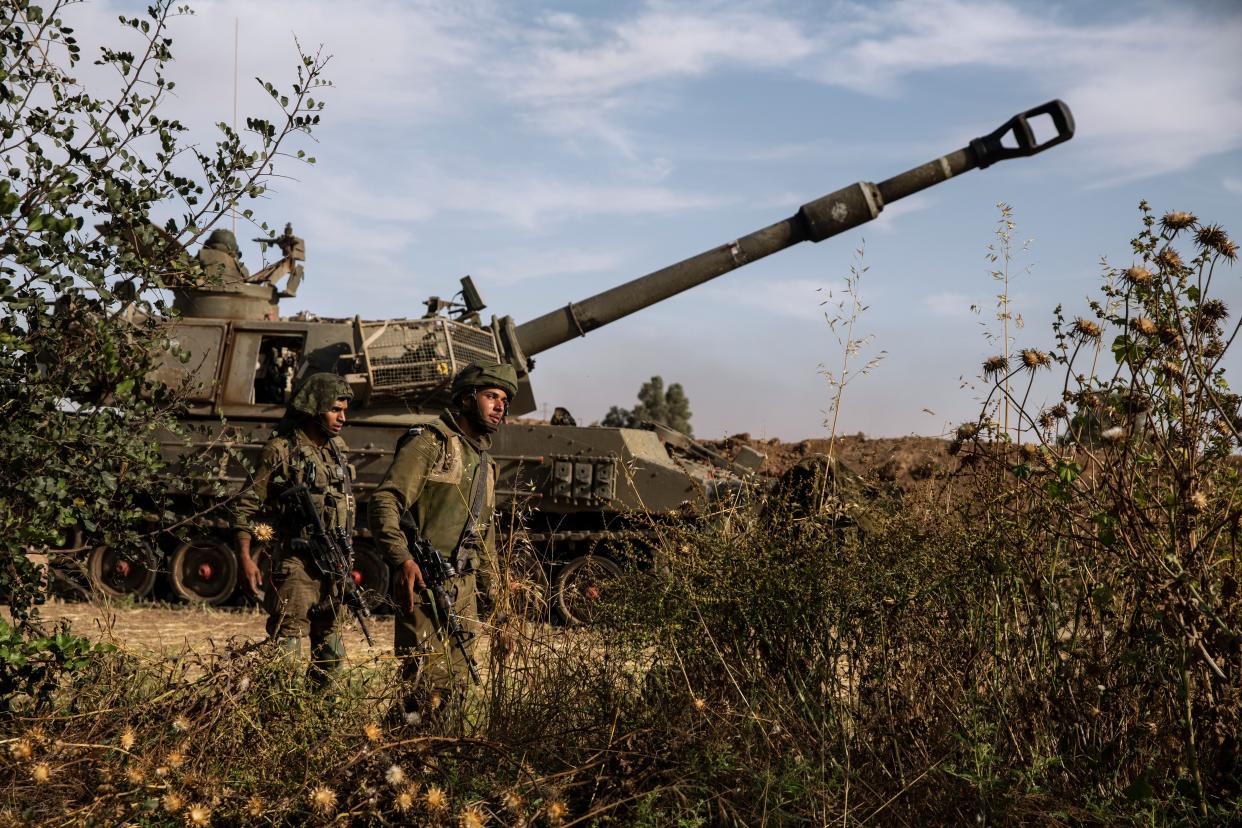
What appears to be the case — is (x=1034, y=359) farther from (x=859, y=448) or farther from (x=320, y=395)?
(x=859, y=448)

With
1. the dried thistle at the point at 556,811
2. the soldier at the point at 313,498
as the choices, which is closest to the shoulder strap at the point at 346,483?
the soldier at the point at 313,498

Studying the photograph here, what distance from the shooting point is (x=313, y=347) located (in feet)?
34.7

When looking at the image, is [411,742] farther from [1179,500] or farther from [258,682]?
[1179,500]

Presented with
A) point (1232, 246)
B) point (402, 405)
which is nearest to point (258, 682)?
point (1232, 246)

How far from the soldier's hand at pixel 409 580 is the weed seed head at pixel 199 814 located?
155 centimetres

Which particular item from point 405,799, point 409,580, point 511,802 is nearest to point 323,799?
point 405,799

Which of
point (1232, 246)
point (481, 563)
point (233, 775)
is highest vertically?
point (1232, 246)

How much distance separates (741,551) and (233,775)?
174cm

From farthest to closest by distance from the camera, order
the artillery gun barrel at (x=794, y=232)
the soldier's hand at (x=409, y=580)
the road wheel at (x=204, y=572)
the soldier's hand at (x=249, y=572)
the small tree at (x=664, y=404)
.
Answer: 1. the small tree at (x=664, y=404)
2. the artillery gun barrel at (x=794, y=232)
3. the road wheel at (x=204, y=572)
4. the soldier's hand at (x=249, y=572)
5. the soldier's hand at (x=409, y=580)

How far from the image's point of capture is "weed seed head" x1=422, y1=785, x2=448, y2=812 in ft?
9.35

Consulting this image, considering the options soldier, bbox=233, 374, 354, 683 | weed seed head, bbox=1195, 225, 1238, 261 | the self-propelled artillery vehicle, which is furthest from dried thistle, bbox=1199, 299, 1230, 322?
the self-propelled artillery vehicle

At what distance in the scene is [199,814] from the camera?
293 cm

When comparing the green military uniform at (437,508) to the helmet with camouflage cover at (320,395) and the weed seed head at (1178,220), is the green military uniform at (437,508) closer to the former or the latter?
the helmet with camouflage cover at (320,395)

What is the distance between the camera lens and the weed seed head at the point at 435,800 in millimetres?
2850
